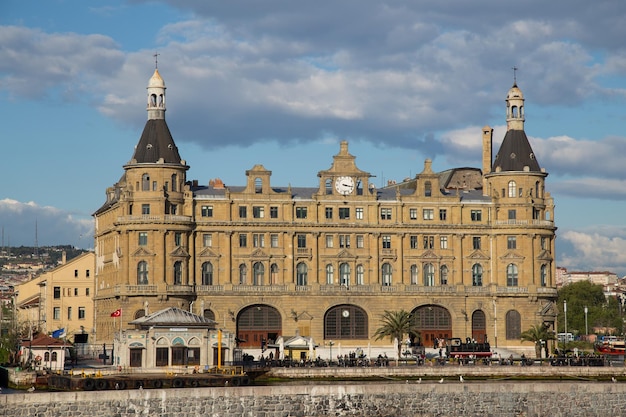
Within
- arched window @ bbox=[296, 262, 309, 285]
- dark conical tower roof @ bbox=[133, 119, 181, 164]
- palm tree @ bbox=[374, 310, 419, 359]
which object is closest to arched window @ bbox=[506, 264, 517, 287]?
palm tree @ bbox=[374, 310, 419, 359]

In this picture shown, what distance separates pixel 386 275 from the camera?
153 m

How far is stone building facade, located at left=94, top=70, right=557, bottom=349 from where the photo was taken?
146625mm

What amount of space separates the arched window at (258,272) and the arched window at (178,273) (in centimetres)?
772

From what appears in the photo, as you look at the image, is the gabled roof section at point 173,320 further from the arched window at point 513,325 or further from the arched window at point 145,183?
the arched window at point 513,325

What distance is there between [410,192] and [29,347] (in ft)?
185

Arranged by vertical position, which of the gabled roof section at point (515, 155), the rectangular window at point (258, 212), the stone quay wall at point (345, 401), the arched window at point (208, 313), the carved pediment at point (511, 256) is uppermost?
the gabled roof section at point (515, 155)

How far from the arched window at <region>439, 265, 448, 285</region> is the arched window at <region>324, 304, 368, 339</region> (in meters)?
9.22

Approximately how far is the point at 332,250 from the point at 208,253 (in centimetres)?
1332

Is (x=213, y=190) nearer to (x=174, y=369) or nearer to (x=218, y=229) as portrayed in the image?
(x=218, y=229)

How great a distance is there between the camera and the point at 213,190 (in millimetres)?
151250

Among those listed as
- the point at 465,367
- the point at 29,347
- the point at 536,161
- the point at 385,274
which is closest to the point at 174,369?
the point at 29,347

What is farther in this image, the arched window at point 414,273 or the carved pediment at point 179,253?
the arched window at point 414,273

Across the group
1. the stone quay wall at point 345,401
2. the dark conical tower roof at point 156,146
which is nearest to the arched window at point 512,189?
the dark conical tower roof at point 156,146

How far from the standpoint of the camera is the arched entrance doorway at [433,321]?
503 ft
